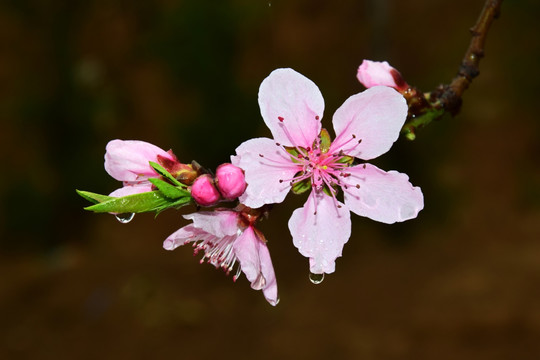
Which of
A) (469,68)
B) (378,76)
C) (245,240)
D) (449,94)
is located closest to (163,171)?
(245,240)

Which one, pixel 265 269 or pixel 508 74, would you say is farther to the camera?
pixel 508 74

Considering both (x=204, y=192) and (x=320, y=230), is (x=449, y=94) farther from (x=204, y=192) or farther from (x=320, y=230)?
(x=204, y=192)

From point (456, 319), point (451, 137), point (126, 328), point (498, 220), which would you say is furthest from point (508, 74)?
point (126, 328)

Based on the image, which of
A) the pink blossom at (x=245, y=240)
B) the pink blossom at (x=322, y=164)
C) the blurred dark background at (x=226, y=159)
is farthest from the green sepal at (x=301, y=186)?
the blurred dark background at (x=226, y=159)

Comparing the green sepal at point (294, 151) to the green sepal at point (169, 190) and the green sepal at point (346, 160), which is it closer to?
the green sepal at point (346, 160)

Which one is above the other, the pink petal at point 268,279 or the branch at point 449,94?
the branch at point 449,94

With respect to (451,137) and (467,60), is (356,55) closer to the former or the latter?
(451,137)
